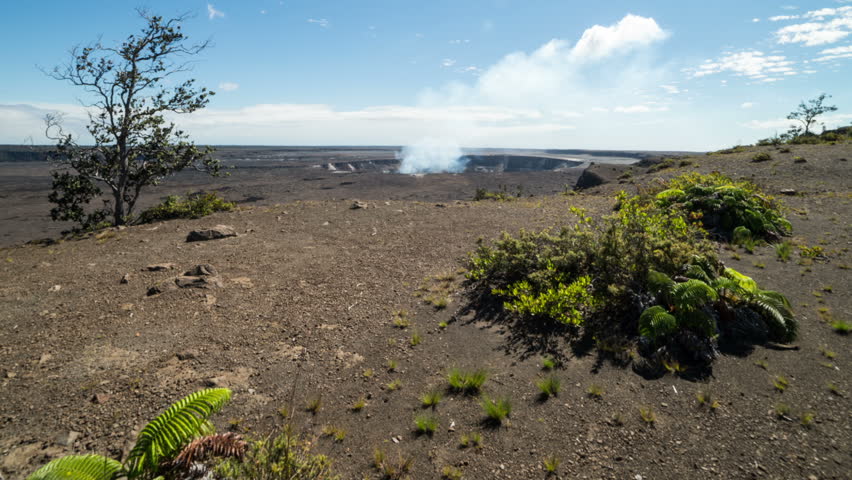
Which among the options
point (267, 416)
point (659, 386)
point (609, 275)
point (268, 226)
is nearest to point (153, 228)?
point (268, 226)

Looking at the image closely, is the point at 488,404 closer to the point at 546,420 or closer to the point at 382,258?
the point at 546,420

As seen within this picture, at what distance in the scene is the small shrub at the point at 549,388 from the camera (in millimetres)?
4383

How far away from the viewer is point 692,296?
4.89 meters

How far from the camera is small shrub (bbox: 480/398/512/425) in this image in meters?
4.03

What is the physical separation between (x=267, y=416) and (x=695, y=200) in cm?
1207

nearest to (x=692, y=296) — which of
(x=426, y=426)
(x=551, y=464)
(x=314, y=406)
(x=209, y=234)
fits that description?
(x=551, y=464)

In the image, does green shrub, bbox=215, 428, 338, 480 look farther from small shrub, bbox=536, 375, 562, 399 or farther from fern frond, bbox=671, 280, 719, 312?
fern frond, bbox=671, 280, 719, 312

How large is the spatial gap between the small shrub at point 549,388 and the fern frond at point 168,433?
350 cm

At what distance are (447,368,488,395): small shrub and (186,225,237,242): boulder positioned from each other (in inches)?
364

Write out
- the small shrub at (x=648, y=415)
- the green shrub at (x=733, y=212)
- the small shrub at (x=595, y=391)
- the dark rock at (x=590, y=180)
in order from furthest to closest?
the dark rock at (x=590, y=180) → the green shrub at (x=733, y=212) → the small shrub at (x=595, y=391) → the small shrub at (x=648, y=415)

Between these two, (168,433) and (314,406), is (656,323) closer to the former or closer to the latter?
(314,406)

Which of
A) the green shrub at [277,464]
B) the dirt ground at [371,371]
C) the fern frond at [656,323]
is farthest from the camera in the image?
the fern frond at [656,323]

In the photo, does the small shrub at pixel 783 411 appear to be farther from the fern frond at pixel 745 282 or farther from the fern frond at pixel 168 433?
the fern frond at pixel 168 433

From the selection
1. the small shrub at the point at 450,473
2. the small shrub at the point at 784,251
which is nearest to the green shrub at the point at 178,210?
the small shrub at the point at 450,473
